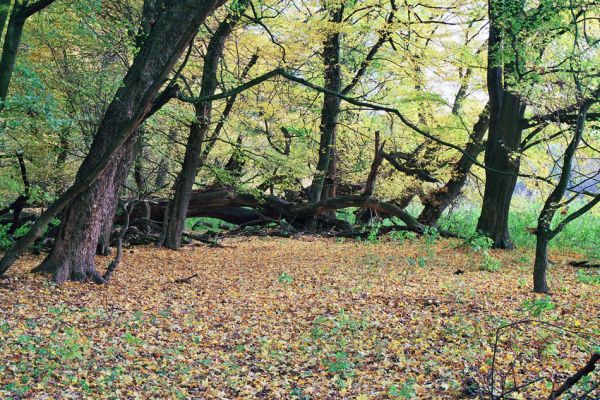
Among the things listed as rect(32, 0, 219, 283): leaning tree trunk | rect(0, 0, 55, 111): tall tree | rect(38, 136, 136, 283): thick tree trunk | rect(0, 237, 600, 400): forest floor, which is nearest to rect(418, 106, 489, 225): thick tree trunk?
rect(0, 237, 600, 400): forest floor

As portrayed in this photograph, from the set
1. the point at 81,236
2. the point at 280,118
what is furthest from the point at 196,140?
the point at 81,236

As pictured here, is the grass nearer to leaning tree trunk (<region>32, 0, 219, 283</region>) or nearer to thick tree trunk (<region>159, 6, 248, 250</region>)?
thick tree trunk (<region>159, 6, 248, 250</region>)

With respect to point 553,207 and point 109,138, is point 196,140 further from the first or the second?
point 553,207

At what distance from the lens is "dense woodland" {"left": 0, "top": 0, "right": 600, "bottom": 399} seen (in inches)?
270

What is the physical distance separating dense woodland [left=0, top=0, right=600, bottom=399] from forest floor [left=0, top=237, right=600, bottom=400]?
2.10 ft

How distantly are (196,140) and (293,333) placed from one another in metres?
6.23

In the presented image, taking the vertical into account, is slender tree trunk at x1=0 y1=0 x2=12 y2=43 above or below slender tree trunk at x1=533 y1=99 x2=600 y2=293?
above

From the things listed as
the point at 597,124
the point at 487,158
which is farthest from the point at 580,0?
the point at 487,158

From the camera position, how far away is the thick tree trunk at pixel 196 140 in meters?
10.1

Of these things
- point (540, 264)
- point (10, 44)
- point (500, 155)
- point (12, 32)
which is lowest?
point (540, 264)

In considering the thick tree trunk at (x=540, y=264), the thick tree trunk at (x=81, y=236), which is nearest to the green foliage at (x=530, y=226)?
the thick tree trunk at (x=540, y=264)

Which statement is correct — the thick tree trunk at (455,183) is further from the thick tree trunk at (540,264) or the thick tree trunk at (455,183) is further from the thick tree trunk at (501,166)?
the thick tree trunk at (540,264)

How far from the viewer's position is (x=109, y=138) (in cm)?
701

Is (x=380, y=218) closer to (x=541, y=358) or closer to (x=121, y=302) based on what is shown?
(x=121, y=302)
